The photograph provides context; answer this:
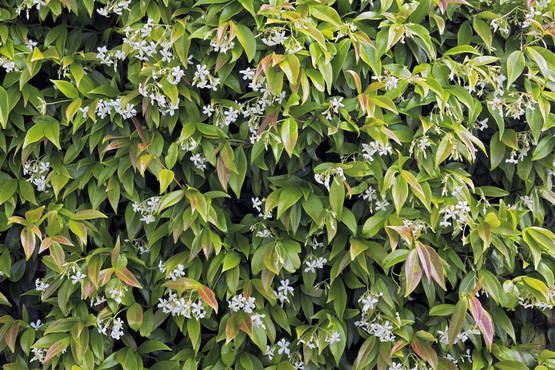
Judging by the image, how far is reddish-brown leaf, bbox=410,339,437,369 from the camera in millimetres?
1693

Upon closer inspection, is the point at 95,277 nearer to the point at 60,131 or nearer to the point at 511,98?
the point at 60,131

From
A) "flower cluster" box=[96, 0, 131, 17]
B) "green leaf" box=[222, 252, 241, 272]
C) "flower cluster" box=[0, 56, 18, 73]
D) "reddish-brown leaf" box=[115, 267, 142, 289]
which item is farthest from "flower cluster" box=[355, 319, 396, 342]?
"flower cluster" box=[0, 56, 18, 73]

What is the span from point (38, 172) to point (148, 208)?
1.15 feet

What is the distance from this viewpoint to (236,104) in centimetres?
174

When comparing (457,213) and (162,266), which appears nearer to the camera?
(457,213)

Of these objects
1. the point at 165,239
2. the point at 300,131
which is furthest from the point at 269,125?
the point at 165,239

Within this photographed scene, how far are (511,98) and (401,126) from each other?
32 centimetres

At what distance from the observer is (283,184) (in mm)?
1720

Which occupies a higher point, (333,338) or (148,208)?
(148,208)

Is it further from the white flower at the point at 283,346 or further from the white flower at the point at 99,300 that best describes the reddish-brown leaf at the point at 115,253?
the white flower at the point at 283,346

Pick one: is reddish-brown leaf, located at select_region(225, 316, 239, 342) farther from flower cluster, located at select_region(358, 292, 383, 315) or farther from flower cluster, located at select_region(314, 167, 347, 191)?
flower cluster, located at select_region(314, 167, 347, 191)

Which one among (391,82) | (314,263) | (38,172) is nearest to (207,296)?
(314,263)

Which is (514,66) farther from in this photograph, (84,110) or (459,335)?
(84,110)

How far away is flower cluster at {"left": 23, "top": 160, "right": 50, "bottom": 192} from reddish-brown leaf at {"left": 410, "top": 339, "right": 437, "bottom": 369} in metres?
1.10
